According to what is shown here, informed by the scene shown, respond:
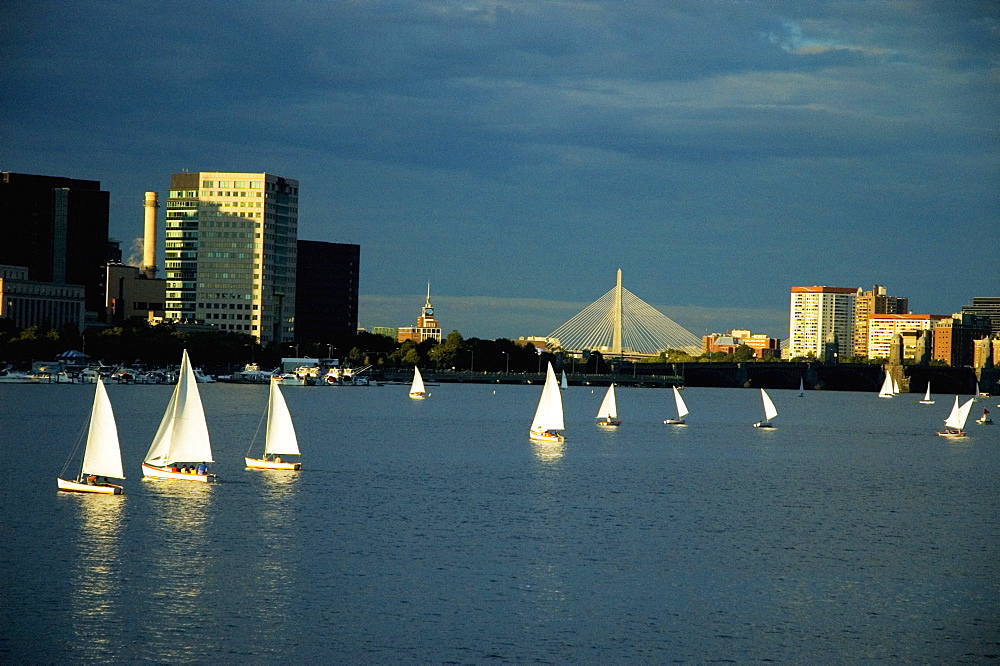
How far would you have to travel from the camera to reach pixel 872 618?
137 ft

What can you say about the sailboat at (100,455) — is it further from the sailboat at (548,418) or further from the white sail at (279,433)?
the sailboat at (548,418)

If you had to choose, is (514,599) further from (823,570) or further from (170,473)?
(170,473)

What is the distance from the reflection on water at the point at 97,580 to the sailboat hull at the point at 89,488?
130 cm

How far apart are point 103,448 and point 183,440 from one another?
540 cm

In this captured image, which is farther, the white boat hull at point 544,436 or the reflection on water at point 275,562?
the white boat hull at point 544,436

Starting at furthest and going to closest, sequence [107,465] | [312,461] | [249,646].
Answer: [312,461] → [107,465] → [249,646]

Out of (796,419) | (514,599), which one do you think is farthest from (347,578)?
(796,419)

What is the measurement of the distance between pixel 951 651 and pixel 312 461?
5397cm

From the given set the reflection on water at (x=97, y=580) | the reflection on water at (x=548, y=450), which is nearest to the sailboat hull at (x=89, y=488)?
the reflection on water at (x=97, y=580)

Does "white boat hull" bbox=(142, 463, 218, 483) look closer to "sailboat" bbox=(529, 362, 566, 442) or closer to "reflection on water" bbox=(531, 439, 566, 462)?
"reflection on water" bbox=(531, 439, 566, 462)

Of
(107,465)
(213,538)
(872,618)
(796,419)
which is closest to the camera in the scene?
(872,618)

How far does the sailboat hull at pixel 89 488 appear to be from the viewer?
6219 centimetres

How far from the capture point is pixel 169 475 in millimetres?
→ 68750

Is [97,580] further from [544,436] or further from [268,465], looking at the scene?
[544,436]
